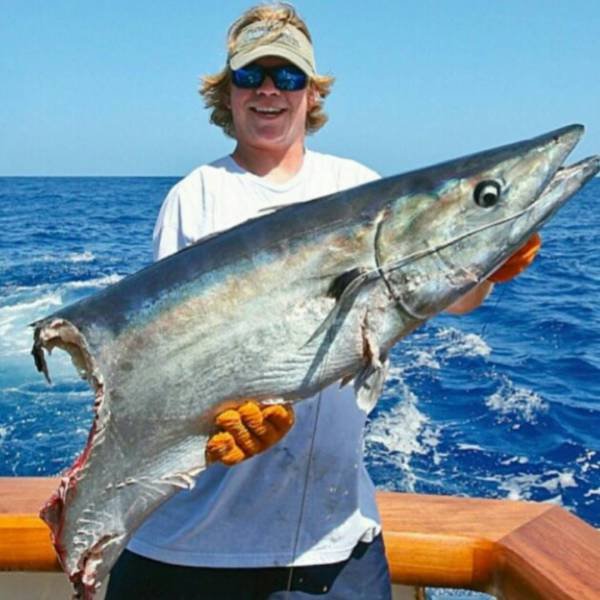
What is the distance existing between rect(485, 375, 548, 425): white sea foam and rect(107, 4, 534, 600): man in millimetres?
6189

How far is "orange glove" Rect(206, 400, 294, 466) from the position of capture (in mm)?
1939

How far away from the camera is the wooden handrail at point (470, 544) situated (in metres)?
2.61

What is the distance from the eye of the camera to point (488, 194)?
6.56 ft

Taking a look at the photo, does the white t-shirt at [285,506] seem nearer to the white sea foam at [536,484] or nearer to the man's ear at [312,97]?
the man's ear at [312,97]

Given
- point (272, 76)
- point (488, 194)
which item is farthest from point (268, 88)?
point (488, 194)

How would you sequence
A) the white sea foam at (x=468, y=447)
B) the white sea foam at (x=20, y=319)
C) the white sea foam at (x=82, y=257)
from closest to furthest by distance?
1. the white sea foam at (x=468, y=447)
2. the white sea foam at (x=20, y=319)
3. the white sea foam at (x=82, y=257)

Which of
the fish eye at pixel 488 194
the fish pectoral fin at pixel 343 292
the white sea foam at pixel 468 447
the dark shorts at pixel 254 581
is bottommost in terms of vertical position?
the white sea foam at pixel 468 447

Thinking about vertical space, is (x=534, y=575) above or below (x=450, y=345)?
above

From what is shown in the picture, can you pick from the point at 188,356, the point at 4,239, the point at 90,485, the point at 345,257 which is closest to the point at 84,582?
the point at 90,485

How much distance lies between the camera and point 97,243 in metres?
23.5

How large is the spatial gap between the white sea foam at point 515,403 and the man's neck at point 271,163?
6.21 m

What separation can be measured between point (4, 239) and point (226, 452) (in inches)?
945

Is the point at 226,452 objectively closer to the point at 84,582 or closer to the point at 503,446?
the point at 84,582

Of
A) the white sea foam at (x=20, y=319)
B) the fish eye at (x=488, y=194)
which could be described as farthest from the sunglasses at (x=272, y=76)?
the white sea foam at (x=20, y=319)
